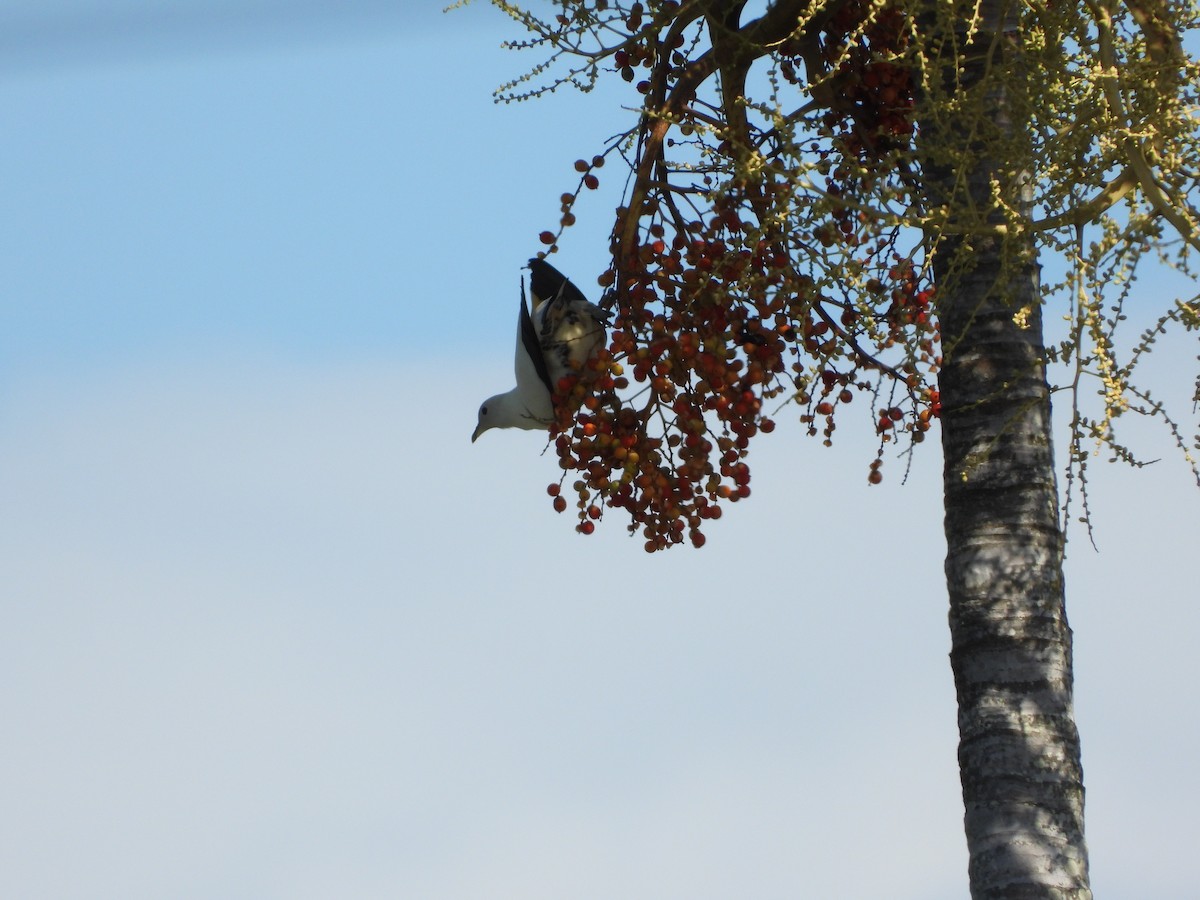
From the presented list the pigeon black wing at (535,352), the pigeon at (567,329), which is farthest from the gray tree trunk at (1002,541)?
the pigeon black wing at (535,352)

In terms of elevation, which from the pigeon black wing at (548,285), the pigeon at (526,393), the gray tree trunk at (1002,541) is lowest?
the gray tree trunk at (1002,541)

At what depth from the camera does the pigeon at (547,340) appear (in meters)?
4.09

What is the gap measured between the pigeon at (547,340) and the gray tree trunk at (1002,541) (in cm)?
90

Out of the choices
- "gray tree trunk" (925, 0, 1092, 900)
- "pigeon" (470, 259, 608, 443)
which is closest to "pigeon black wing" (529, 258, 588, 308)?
"pigeon" (470, 259, 608, 443)

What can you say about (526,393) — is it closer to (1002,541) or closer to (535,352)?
(535,352)

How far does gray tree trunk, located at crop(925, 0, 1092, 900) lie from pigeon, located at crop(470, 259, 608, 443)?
895mm

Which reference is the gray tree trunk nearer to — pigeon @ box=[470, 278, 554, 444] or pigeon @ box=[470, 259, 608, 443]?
pigeon @ box=[470, 259, 608, 443]

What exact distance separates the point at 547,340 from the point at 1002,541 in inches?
49.4

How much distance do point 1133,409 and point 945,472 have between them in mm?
454

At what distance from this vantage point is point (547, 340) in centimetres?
412

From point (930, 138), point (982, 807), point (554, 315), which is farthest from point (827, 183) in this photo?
point (982, 807)

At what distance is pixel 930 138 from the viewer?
3.93m

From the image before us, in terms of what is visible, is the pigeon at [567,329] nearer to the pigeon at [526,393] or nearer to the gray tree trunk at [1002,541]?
the pigeon at [526,393]

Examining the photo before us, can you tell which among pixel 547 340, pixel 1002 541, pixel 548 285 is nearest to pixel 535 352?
pixel 547 340
